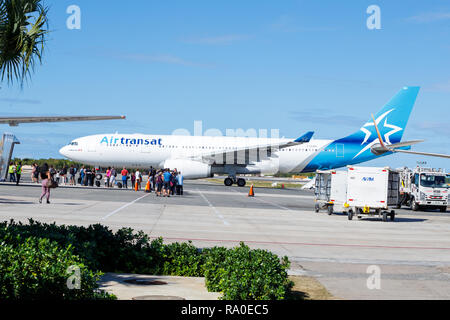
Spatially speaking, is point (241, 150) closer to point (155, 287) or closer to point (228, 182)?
point (228, 182)

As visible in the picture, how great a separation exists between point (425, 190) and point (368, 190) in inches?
464

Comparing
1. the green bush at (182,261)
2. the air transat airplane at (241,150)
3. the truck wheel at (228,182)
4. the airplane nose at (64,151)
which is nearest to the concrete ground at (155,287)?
the green bush at (182,261)

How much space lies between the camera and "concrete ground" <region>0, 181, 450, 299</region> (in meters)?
10.3

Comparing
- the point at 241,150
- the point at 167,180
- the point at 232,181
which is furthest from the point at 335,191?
the point at 232,181

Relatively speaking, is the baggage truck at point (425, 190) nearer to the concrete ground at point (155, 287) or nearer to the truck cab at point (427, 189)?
the truck cab at point (427, 189)

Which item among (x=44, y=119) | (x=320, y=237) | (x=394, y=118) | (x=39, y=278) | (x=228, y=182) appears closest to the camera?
(x=39, y=278)

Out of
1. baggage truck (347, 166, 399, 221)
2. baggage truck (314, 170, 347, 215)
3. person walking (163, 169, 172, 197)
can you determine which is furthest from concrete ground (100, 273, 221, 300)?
person walking (163, 169, 172, 197)

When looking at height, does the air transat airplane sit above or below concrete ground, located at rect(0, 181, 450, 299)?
above

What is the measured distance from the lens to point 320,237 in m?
17.4

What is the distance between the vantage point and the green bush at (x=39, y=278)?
6699mm

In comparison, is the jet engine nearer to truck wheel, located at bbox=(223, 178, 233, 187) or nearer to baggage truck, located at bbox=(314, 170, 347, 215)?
truck wheel, located at bbox=(223, 178, 233, 187)

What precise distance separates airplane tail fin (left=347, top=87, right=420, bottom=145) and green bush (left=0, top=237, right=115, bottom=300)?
50.2 m
